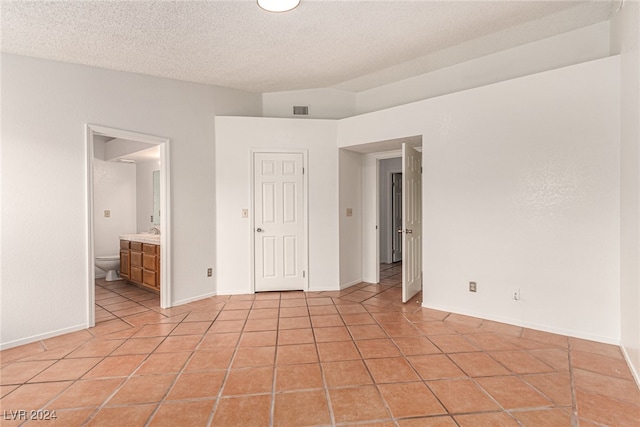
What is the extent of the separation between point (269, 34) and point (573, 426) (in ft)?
12.1

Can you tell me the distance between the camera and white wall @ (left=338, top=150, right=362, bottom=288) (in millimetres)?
4715

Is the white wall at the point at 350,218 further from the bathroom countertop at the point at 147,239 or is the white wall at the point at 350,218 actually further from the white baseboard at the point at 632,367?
the white baseboard at the point at 632,367

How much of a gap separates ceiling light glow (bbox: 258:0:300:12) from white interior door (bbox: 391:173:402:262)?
4.92 m

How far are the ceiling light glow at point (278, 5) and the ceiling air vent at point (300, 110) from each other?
2.28 m

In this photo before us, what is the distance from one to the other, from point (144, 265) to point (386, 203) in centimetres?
471

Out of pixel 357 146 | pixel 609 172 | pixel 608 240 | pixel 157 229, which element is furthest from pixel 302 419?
pixel 157 229

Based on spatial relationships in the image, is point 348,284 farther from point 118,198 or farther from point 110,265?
point 118,198

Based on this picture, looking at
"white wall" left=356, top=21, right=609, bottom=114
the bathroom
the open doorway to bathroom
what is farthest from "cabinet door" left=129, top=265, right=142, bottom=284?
the open doorway to bathroom

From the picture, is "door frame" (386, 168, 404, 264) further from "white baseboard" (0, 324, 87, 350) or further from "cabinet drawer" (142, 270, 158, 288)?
"white baseboard" (0, 324, 87, 350)

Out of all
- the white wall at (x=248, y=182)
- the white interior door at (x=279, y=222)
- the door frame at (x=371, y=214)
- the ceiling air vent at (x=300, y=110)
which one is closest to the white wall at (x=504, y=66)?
the door frame at (x=371, y=214)

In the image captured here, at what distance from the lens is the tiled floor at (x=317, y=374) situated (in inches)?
73.2

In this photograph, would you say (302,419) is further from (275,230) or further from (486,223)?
(275,230)

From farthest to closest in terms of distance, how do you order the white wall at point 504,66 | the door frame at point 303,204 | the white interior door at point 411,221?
the door frame at point 303,204
the white interior door at point 411,221
the white wall at point 504,66

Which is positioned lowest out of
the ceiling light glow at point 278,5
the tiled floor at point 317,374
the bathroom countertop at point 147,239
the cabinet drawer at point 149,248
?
the tiled floor at point 317,374
